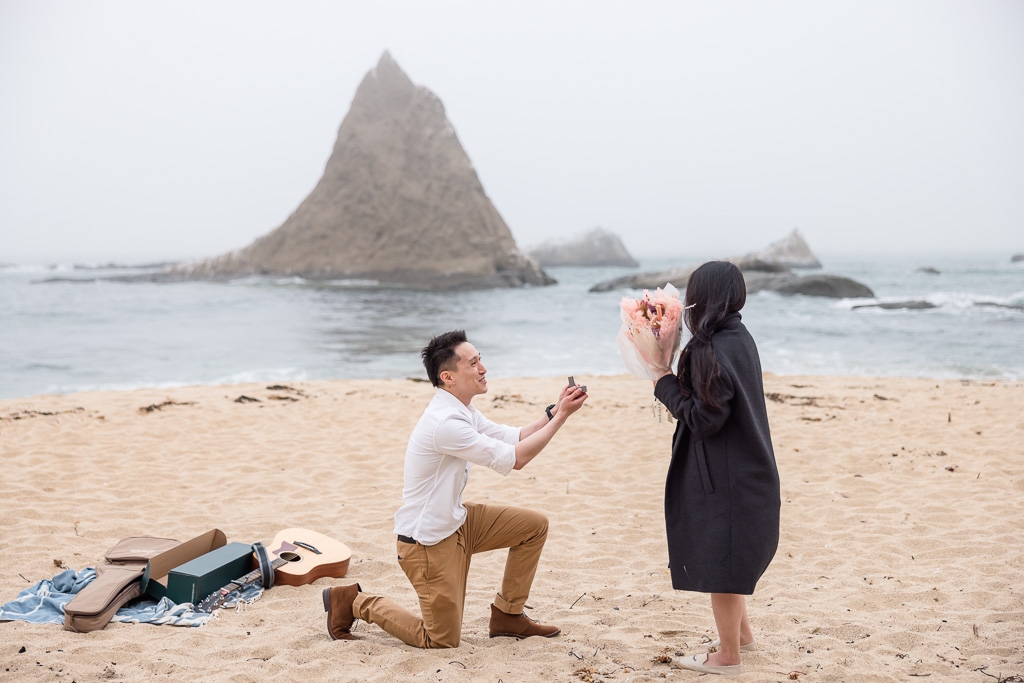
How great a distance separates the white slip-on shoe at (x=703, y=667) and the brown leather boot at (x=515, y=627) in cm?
66

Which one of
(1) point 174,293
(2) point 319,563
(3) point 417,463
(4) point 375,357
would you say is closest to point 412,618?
→ (3) point 417,463

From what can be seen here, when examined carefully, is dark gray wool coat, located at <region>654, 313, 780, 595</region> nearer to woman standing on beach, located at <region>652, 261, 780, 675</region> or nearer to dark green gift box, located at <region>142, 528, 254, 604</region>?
woman standing on beach, located at <region>652, 261, 780, 675</region>

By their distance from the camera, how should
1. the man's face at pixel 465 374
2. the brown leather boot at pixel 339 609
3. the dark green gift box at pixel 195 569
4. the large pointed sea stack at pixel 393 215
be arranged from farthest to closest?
the large pointed sea stack at pixel 393 215, the dark green gift box at pixel 195 569, the brown leather boot at pixel 339 609, the man's face at pixel 465 374

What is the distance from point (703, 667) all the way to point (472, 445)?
1.31 meters

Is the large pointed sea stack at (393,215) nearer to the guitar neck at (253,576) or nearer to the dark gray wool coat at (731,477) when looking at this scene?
the guitar neck at (253,576)

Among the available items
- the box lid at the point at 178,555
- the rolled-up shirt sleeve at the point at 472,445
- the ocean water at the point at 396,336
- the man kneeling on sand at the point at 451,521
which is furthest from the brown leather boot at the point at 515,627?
the ocean water at the point at 396,336

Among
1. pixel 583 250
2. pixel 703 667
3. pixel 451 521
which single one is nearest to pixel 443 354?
pixel 451 521

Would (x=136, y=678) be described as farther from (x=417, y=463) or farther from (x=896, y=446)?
(x=896, y=446)

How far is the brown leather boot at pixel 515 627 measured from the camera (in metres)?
3.28

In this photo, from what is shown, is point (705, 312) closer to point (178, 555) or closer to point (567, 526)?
point (567, 526)

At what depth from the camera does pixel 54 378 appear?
513 inches

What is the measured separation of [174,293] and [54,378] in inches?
939

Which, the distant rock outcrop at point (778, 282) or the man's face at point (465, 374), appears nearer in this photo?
the man's face at point (465, 374)

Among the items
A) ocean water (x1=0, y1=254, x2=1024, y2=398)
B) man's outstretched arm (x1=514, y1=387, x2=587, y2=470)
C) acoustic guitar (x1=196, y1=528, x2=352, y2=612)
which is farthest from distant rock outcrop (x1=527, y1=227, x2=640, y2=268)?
man's outstretched arm (x1=514, y1=387, x2=587, y2=470)
